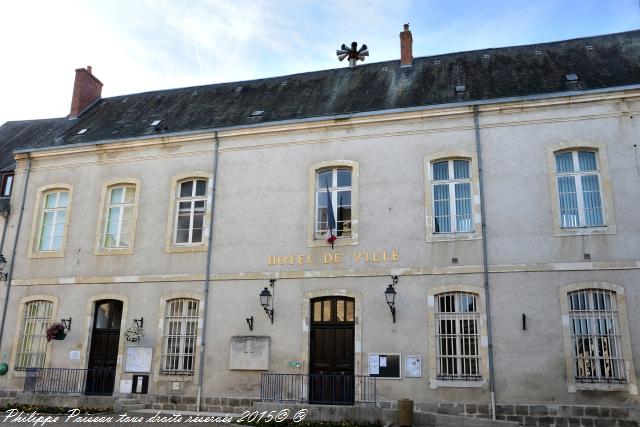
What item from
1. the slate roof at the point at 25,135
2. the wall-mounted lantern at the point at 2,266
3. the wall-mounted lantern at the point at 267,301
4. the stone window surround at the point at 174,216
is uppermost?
the slate roof at the point at 25,135

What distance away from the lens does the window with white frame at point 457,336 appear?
10.7 meters

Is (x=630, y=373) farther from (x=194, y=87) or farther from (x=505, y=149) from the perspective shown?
(x=194, y=87)

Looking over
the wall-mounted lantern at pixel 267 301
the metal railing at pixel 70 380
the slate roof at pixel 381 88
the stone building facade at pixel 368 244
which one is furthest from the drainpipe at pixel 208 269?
the metal railing at pixel 70 380

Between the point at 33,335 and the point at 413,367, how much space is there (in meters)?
8.76

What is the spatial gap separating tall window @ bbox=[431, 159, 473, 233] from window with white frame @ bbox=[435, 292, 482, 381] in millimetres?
1369

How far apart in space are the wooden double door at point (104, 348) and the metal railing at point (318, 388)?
3659mm

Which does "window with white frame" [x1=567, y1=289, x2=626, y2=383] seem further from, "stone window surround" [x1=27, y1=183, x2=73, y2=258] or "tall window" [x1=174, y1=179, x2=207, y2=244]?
"stone window surround" [x1=27, y1=183, x2=73, y2=258]

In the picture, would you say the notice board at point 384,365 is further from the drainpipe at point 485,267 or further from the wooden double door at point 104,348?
the wooden double door at point 104,348

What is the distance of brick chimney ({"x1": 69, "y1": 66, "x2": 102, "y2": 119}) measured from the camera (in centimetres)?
1706

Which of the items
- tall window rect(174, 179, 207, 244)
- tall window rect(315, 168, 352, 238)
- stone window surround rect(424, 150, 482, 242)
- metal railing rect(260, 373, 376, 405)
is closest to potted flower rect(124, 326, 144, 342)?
tall window rect(174, 179, 207, 244)

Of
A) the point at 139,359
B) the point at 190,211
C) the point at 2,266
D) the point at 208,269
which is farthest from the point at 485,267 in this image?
the point at 2,266

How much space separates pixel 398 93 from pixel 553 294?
5.69 meters

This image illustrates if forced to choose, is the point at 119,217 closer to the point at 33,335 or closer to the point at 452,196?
the point at 33,335

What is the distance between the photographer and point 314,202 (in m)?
12.5
